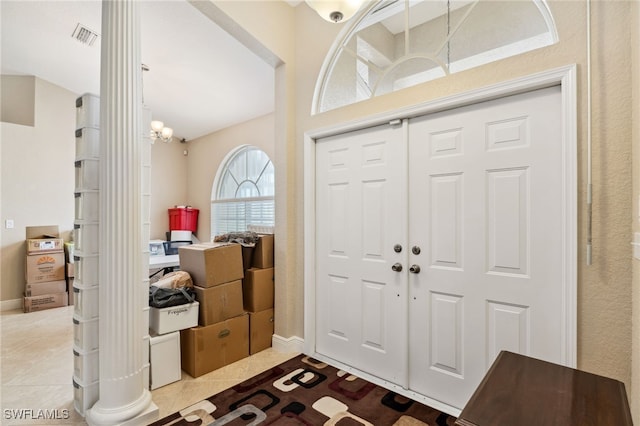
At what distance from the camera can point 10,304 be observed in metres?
4.35

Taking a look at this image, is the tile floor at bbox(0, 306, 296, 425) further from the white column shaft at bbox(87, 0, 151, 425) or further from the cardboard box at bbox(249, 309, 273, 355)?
the white column shaft at bbox(87, 0, 151, 425)

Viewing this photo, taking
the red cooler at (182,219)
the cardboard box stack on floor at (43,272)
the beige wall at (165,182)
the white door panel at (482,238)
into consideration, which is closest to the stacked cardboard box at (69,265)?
the cardboard box stack on floor at (43,272)

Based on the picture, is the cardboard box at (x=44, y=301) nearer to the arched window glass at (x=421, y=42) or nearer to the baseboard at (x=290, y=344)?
the baseboard at (x=290, y=344)

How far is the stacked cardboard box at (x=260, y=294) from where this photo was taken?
113 inches

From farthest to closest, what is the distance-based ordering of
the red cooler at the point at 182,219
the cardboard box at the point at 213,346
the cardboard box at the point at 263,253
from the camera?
the red cooler at the point at 182,219, the cardboard box at the point at 263,253, the cardboard box at the point at 213,346

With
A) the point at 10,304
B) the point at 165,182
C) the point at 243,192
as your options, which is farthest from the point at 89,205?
the point at 165,182

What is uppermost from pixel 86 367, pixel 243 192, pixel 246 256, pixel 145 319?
pixel 243 192

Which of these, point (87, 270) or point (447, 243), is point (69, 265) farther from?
point (447, 243)

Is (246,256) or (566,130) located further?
(246,256)

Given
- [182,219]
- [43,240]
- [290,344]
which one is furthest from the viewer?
[182,219]

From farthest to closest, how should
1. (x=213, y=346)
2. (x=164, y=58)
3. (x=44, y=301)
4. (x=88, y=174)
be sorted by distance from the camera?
(x=44, y=301) → (x=164, y=58) → (x=213, y=346) → (x=88, y=174)

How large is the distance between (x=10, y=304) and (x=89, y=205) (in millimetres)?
4160

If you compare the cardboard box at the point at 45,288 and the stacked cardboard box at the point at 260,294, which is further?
the cardboard box at the point at 45,288

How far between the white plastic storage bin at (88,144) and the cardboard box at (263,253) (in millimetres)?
1510
